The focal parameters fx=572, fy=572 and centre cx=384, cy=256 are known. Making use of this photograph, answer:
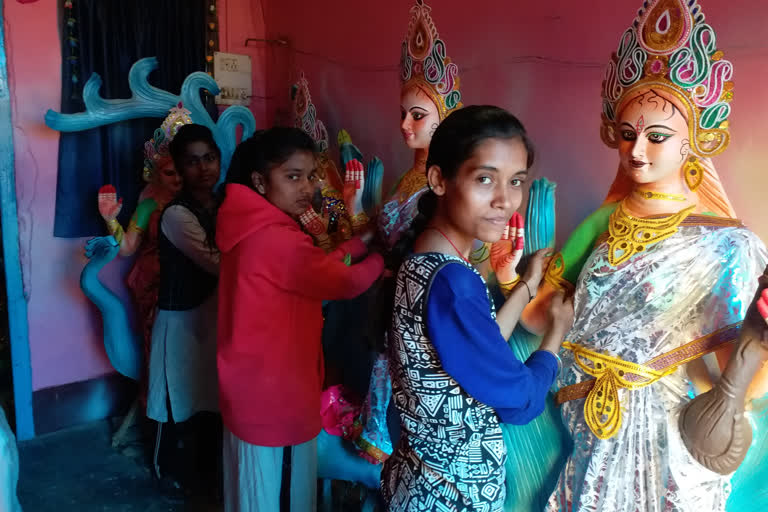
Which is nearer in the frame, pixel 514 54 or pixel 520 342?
pixel 520 342

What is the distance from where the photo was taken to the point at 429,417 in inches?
41.6

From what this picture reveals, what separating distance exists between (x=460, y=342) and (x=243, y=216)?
0.82 m

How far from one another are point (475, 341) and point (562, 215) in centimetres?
94

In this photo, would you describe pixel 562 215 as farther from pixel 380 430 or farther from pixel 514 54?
pixel 380 430

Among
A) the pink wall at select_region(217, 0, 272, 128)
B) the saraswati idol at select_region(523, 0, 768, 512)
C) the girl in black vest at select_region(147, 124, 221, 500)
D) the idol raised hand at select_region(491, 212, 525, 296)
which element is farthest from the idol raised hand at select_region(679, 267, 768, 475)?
the pink wall at select_region(217, 0, 272, 128)

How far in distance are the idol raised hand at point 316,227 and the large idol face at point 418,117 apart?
1.33 ft

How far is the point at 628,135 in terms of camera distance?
1242 millimetres

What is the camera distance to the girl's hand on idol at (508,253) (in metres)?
1.43

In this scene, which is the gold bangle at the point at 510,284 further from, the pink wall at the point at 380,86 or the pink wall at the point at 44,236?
the pink wall at the point at 44,236

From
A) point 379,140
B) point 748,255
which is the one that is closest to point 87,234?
point 379,140

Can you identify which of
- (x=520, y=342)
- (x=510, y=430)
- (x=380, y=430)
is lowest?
(x=380, y=430)

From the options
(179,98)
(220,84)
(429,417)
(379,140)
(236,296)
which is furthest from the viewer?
(220,84)

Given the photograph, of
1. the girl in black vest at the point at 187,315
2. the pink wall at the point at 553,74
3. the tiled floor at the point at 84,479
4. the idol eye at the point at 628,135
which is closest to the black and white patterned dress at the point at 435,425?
the idol eye at the point at 628,135

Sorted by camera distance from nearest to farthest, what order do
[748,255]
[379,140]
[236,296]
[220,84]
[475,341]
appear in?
1. [475,341]
2. [748,255]
3. [236,296]
4. [379,140]
5. [220,84]
